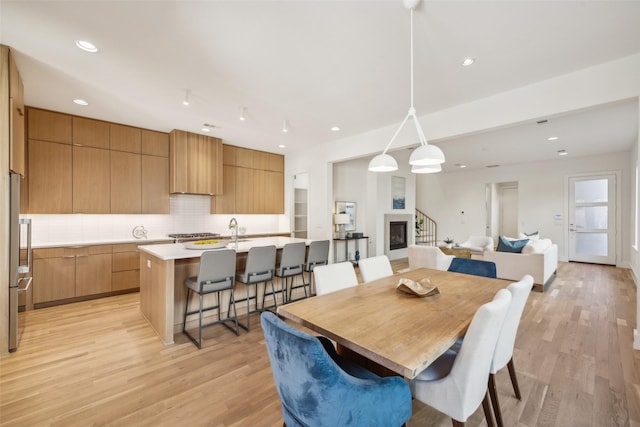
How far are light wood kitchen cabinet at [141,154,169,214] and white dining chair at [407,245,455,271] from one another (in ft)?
15.0

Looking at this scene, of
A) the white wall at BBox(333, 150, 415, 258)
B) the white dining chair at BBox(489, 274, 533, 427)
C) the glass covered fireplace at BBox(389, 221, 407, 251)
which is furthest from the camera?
the glass covered fireplace at BBox(389, 221, 407, 251)

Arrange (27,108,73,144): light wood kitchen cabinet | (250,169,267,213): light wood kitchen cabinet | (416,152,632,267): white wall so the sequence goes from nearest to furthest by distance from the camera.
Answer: (27,108,73,144): light wood kitchen cabinet
(250,169,267,213): light wood kitchen cabinet
(416,152,632,267): white wall

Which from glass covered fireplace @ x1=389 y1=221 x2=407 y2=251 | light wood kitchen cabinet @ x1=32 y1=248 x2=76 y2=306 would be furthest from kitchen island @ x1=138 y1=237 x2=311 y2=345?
glass covered fireplace @ x1=389 y1=221 x2=407 y2=251

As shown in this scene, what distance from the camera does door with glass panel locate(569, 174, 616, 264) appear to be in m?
6.66

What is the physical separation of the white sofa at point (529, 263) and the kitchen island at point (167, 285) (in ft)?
14.1

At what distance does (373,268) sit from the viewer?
2.61m

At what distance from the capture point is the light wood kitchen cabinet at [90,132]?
161 inches

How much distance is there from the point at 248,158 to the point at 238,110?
7.17 feet

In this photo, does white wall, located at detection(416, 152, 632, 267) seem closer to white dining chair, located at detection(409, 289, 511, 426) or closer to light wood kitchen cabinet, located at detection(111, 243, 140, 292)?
white dining chair, located at detection(409, 289, 511, 426)

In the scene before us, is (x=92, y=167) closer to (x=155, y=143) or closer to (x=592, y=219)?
(x=155, y=143)

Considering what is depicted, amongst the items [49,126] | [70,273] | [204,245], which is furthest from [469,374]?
[49,126]

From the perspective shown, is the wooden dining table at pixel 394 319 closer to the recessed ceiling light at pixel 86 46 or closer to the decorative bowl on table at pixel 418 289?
the decorative bowl on table at pixel 418 289

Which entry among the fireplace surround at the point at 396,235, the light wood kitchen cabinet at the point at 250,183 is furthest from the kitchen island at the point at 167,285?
the fireplace surround at the point at 396,235

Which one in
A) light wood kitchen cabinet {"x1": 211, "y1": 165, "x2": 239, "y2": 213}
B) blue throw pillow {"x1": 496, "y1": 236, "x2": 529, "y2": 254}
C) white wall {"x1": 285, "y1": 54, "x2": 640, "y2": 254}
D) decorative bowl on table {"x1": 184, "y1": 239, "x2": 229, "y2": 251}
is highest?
white wall {"x1": 285, "y1": 54, "x2": 640, "y2": 254}
